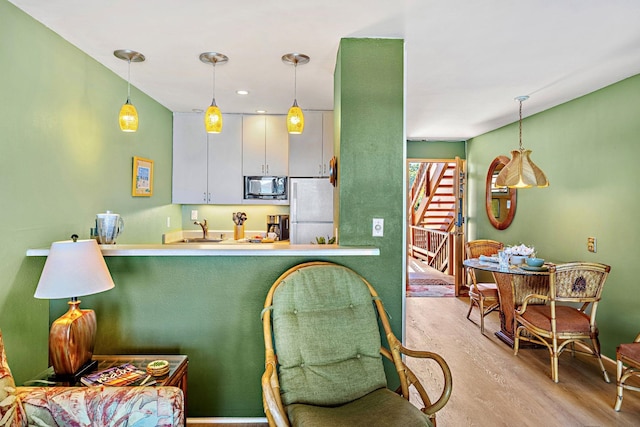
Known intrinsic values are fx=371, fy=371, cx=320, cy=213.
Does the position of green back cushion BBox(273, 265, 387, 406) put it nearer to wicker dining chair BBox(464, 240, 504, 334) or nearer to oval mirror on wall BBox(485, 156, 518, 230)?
wicker dining chair BBox(464, 240, 504, 334)

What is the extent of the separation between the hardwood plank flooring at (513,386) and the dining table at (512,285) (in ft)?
0.76

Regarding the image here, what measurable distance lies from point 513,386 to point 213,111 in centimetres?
304

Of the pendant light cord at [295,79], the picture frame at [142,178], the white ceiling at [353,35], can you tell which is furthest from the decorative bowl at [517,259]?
the picture frame at [142,178]

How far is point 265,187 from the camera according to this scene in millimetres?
4387

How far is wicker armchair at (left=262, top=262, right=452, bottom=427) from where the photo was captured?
1.66 m

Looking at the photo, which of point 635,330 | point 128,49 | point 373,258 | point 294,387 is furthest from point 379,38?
point 635,330

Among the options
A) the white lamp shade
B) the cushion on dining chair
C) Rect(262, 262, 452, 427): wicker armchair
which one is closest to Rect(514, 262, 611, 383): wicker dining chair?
the cushion on dining chair

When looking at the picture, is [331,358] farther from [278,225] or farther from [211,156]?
[211,156]

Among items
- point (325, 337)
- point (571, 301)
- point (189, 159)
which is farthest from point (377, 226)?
point (189, 159)

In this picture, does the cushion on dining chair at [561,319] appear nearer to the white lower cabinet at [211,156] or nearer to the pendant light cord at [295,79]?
the pendant light cord at [295,79]

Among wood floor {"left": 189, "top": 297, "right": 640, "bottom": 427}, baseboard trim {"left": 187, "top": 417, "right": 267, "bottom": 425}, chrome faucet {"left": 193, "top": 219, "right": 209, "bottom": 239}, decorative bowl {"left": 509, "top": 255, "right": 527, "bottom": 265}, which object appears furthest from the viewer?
chrome faucet {"left": 193, "top": 219, "right": 209, "bottom": 239}

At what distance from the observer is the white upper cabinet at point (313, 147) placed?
4.29 metres

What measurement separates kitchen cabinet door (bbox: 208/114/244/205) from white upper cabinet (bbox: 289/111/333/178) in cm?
63

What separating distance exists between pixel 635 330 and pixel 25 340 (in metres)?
4.44
